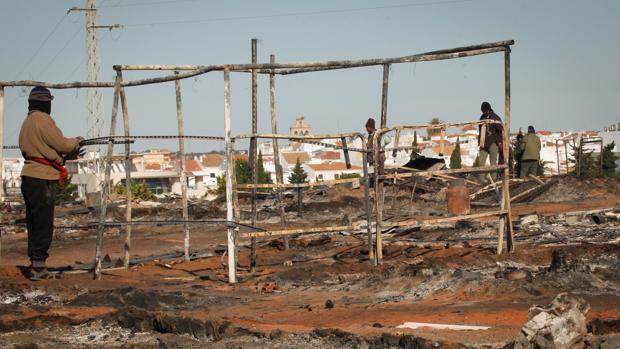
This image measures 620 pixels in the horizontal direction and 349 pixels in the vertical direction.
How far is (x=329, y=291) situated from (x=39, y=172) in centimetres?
366

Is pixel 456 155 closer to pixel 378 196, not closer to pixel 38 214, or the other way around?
pixel 378 196

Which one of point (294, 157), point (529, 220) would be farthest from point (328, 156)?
point (529, 220)

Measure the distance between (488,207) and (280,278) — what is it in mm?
8783

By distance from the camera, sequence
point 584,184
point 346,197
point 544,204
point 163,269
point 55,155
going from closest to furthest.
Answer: point 55,155 → point 163,269 → point 544,204 → point 584,184 → point 346,197

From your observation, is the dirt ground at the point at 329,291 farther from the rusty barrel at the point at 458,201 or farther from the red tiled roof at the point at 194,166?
the red tiled roof at the point at 194,166

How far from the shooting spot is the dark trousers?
10844 millimetres

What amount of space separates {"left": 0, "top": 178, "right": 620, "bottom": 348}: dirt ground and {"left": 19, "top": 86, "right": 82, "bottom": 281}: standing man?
41cm

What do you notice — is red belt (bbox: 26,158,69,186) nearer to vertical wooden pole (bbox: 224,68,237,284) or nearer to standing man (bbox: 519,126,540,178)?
vertical wooden pole (bbox: 224,68,237,284)

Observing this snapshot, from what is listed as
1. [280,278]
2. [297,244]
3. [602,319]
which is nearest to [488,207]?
[297,244]

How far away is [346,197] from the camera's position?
25.4 meters

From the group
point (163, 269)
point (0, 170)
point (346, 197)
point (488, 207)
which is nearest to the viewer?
point (0, 170)

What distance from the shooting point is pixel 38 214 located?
428 inches

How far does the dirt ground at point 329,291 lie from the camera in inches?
272

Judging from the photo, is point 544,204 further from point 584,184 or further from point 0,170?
point 0,170
